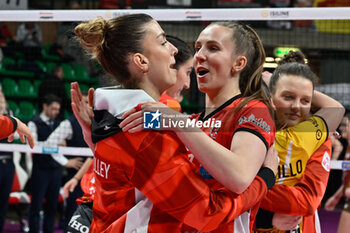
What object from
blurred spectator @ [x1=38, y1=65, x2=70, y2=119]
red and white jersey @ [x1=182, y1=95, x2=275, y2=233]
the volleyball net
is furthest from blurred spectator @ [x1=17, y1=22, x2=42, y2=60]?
red and white jersey @ [x1=182, y1=95, x2=275, y2=233]

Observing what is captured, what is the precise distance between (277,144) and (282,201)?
31 centimetres

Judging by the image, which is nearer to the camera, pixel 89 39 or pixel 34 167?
pixel 89 39

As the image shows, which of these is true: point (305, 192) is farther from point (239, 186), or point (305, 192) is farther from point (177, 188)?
point (177, 188)

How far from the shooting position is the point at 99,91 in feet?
6.47

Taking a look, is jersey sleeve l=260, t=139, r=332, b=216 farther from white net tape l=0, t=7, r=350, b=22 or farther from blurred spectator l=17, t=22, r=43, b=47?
blurred spectator l=17, t=22, r=43, b=47

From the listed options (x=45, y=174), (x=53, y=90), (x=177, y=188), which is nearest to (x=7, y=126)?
(x=177, y=188)

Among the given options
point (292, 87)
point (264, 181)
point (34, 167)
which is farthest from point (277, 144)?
point (34, 167)

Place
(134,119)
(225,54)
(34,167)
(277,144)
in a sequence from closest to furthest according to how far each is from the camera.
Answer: (134,119)
(225,54)
(277,144)
(34,167)

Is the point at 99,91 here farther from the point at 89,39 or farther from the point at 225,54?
the point at 225,54

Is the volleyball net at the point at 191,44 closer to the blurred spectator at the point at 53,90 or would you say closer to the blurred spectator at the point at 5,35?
the blurred spectator at the point at 5,35

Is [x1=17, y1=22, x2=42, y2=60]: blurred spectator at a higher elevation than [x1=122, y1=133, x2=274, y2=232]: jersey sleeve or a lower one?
lower

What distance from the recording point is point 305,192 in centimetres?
225

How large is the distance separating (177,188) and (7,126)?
1285 millimetres

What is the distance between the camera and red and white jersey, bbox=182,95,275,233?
1878 millimetres
